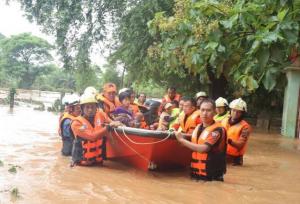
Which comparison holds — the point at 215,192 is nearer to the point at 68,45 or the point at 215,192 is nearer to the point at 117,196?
the point at 117,196

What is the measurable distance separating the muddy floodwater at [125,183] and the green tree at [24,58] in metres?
40.0

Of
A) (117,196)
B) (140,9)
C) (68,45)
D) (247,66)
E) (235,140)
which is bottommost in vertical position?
(117,196)

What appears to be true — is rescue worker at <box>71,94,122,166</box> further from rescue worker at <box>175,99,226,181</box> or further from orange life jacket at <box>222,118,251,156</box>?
orange life jacket at <box>222,118,251,156</box>

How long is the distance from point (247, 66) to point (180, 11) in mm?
8468

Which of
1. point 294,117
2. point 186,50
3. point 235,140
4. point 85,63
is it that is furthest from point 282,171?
point 85,63

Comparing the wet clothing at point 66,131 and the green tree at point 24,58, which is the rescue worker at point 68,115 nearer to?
the wet clothing at point 66,131

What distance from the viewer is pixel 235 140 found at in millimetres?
7918

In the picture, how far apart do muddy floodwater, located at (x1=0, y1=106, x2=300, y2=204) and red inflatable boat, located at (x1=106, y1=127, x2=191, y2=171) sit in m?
0.16

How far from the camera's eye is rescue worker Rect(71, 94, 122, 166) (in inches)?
277

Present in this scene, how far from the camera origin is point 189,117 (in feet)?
24.5

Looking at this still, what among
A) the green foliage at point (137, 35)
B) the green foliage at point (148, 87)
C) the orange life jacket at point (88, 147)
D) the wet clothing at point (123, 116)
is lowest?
the orange life jacket at point (88, 147)

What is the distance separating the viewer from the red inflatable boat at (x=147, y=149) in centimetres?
671

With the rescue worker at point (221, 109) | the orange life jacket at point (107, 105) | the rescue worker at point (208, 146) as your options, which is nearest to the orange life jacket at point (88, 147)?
the orange life jacket at point (107, 105)

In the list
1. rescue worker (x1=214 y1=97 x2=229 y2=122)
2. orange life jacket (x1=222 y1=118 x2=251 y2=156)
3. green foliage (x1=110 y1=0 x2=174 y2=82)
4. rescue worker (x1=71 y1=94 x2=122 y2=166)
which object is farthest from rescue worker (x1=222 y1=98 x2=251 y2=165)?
green foliage (x1=110 y1=0 x2=174 y2=82)
